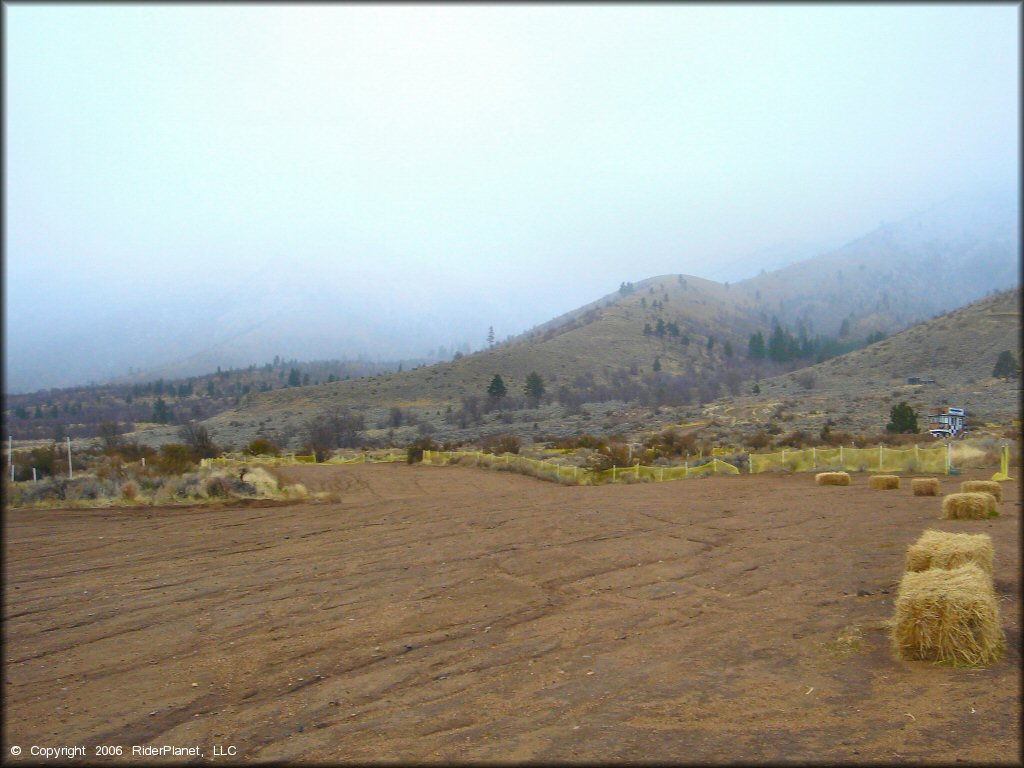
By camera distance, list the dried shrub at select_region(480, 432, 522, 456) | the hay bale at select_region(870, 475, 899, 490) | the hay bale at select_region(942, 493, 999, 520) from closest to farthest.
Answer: the hay bale at select_region(942, 493, 999, 520) < the hay bale at select_region(870, 475, 899, 490) < the dried shrub at select_region(480, 432, 522, 456)

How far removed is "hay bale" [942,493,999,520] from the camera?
526 inches

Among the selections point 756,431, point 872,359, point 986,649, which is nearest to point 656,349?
point 872,359

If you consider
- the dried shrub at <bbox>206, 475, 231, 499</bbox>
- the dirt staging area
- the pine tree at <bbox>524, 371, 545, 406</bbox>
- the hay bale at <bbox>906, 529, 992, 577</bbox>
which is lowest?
the dirt staging area

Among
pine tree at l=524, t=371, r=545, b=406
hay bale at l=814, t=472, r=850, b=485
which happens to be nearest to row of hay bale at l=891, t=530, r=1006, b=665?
hay bale at l=814, t=472, r=850, b=485

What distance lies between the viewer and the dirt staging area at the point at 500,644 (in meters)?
4.95

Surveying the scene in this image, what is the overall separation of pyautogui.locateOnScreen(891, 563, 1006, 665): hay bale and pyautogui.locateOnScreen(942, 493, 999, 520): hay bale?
8.24 meters

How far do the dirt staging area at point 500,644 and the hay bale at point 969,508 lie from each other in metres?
0.29

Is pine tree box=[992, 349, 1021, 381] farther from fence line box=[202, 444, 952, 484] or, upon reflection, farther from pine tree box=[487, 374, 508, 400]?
pine tree box=[487, 374, 508, 400]

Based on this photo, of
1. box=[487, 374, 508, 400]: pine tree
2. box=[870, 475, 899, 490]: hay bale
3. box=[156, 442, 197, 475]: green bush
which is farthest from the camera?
box=[487, 374, 508, 400]: pine tree

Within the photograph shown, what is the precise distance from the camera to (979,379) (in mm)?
36844

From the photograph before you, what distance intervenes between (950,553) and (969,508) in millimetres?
7181

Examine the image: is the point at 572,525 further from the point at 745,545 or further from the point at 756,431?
the point at 756,431

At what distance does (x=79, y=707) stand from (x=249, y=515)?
11905 millimetres

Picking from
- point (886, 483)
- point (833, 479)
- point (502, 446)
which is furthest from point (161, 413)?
point (886, 483)
